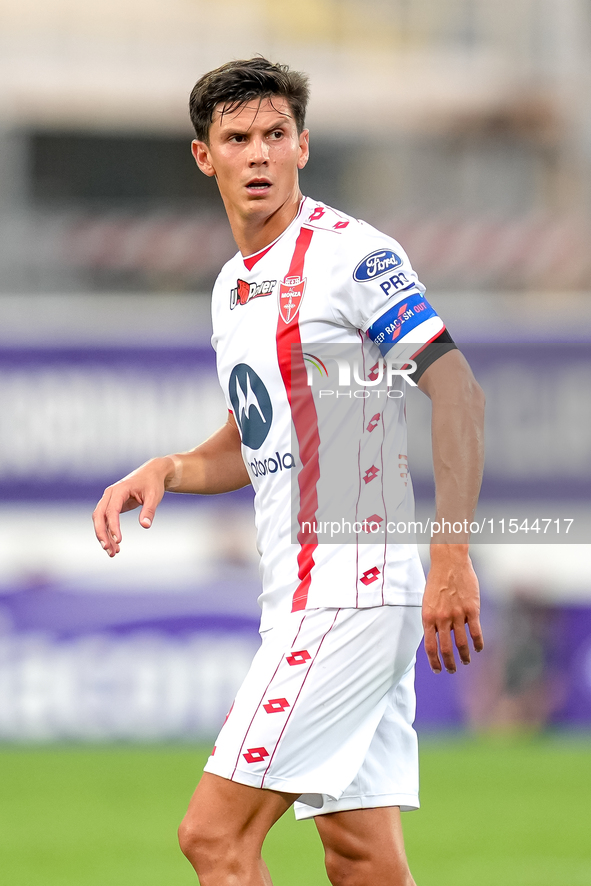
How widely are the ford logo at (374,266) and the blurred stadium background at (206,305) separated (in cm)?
404

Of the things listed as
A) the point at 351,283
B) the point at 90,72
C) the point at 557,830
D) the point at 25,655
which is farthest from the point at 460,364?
the point at 90,72

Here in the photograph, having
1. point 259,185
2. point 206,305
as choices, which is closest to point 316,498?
point 259,185

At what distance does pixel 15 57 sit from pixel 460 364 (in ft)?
44.9

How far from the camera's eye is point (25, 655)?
32.6 ft

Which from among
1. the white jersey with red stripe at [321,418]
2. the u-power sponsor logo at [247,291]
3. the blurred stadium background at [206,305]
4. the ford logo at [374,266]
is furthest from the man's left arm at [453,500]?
the blurred stadium background at [206,305]

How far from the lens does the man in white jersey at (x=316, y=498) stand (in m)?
2.95

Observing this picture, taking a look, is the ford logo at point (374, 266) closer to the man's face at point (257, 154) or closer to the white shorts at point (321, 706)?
the man's face at point (257, 154)

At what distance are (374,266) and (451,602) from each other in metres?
0.79

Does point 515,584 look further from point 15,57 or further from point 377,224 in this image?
point 15,57

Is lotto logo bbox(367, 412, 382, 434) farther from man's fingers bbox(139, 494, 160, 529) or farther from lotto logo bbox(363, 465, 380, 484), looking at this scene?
man's fingers bbox(139, 494, 160, 529)

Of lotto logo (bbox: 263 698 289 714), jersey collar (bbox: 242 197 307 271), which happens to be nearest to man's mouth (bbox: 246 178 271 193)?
jersey collar (bbox: 242 197 307 271)

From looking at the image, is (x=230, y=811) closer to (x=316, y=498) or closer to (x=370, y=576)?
(x=370, y=576)

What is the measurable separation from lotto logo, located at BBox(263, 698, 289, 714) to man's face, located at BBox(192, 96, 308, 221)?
3.80 ft

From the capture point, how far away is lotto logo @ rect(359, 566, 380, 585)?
3.11 meters
